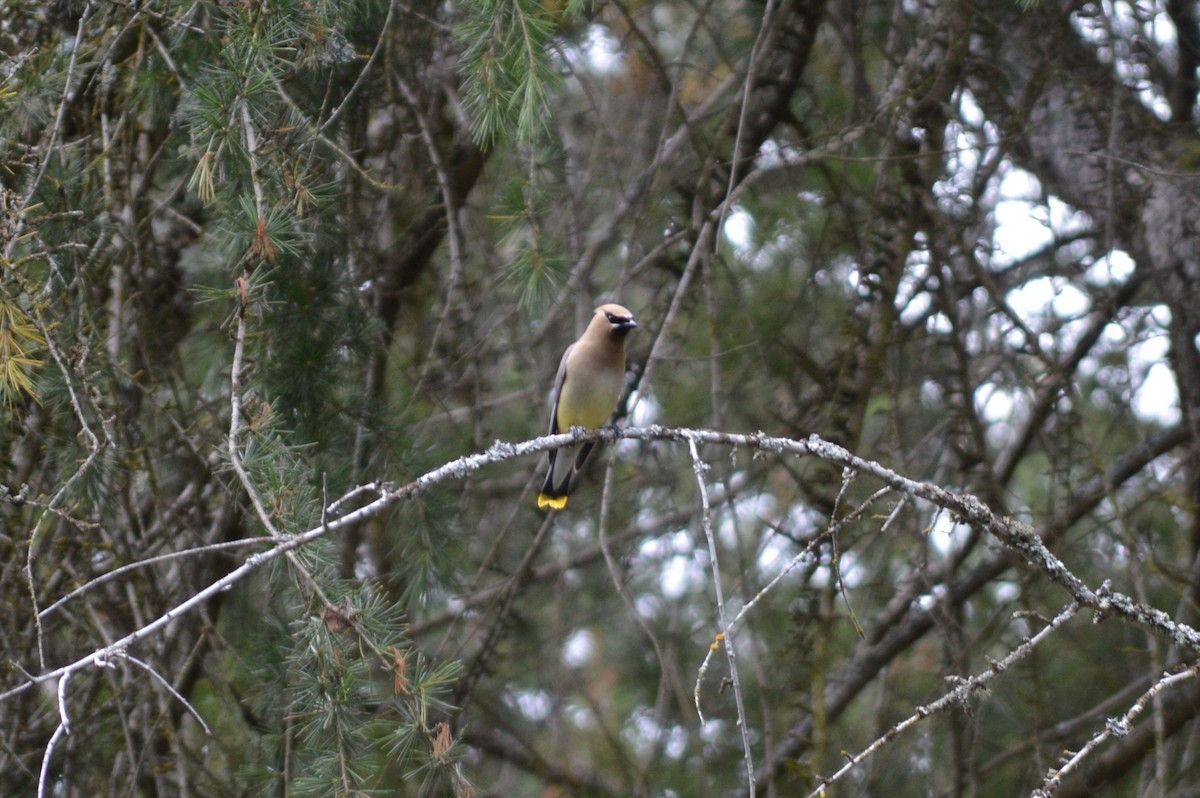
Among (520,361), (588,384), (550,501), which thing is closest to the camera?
(588,384)

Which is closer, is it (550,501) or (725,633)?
(725,633)

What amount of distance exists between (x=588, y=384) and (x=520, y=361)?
78cm

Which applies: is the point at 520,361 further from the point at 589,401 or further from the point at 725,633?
the point at 725,633

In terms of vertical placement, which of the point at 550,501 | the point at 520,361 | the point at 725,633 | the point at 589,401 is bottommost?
the point at 725,633

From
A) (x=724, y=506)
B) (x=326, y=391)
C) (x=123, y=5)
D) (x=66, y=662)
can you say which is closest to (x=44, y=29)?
(x=123, y=5)

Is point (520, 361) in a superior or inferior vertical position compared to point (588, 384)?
superior

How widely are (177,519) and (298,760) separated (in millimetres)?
1107

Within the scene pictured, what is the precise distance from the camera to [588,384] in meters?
4.92

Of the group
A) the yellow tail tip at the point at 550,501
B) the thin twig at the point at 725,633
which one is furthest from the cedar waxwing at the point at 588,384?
the thin twig at the point at 725,633

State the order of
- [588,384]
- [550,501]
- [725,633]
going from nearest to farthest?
[725,633] < [588,384] < [550,501]

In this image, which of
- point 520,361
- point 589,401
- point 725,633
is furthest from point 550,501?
point 725,633

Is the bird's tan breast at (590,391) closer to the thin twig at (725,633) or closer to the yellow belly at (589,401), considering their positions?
the yellow belly at (589,401)

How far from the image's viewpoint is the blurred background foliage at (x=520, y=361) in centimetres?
330

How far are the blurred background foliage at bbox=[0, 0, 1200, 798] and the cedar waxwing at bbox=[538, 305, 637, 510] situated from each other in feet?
0.47
